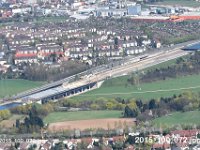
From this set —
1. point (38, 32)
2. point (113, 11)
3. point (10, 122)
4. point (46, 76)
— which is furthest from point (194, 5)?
point (10, 122)

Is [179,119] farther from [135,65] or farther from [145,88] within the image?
[135,65]

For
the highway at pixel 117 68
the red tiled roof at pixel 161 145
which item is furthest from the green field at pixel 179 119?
the highway at pixel 117 68

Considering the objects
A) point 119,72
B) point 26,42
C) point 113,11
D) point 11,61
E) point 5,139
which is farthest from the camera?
point 113,11

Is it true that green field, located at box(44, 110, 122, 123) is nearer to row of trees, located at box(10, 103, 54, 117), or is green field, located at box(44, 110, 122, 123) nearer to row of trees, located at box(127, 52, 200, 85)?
row of trees, located at box(10, 103, 54, 117)

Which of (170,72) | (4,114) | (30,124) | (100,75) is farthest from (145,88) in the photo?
(30,124)

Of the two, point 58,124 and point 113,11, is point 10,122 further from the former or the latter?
point 113,11

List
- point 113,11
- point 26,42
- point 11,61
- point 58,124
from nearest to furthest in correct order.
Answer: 1. point 58,124
2. point 11,61
3. point 26,42
4. point 113,11

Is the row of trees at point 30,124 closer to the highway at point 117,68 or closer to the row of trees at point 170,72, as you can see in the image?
the highway at point 117,68
